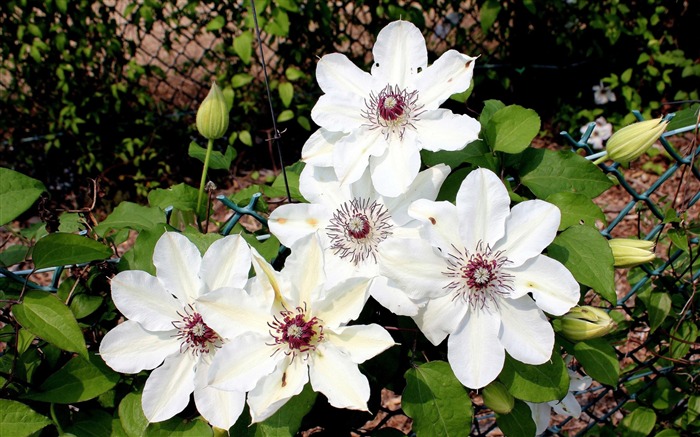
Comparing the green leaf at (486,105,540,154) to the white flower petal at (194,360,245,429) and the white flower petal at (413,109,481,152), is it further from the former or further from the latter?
the white flower petal at (194,360,245,429)

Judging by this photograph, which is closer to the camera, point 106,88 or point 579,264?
point 579,264

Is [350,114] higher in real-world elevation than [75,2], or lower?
higher

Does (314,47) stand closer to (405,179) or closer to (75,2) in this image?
(75,2)

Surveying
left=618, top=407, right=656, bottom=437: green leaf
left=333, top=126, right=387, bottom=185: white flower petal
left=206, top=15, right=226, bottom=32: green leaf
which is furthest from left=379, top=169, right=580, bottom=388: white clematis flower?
left=206, top=15, right=226, bottom=32: green leaf

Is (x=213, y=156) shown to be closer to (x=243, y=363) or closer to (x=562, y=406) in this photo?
(x=243, y=363)

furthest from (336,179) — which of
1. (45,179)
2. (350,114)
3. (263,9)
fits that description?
(45,179)

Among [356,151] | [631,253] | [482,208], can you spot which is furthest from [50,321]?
[631,253]
